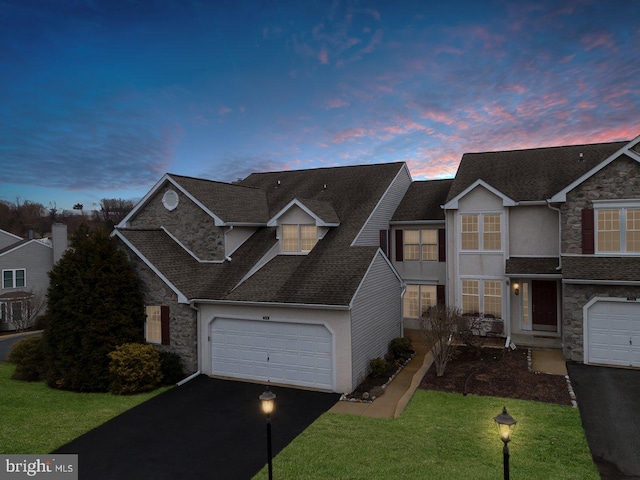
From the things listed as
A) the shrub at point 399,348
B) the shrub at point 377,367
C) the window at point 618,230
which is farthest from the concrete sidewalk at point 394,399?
the window at point 618,230

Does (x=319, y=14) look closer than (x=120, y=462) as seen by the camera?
No

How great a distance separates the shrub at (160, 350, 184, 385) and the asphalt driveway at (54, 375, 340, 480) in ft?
2.74

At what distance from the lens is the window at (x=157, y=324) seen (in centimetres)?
1579

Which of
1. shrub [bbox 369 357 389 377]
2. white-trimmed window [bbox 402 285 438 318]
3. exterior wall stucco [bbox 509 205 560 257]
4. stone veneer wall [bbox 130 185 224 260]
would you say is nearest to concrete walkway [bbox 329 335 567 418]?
shrub [bbox 369 357 389 377]

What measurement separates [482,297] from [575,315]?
423 centimetres

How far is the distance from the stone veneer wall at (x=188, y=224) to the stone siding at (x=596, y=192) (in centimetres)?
1483

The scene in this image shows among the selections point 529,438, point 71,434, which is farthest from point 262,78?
point 529,438

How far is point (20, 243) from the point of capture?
3419 cm

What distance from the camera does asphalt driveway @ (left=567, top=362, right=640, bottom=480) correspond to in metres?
8.49

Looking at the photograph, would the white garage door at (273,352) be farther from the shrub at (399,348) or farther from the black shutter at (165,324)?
the shrub at (399,348)

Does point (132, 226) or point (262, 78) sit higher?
point (262, 78)

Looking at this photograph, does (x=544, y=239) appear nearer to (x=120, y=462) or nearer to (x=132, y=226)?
(x=120, y=462)

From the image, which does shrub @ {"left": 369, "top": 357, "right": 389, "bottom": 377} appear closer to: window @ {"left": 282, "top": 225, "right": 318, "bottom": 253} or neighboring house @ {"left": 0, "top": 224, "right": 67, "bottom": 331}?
window @ {"left": 282, "top": 225, "right": 318, "bottom": 253}

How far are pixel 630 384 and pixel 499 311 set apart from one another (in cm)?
606
